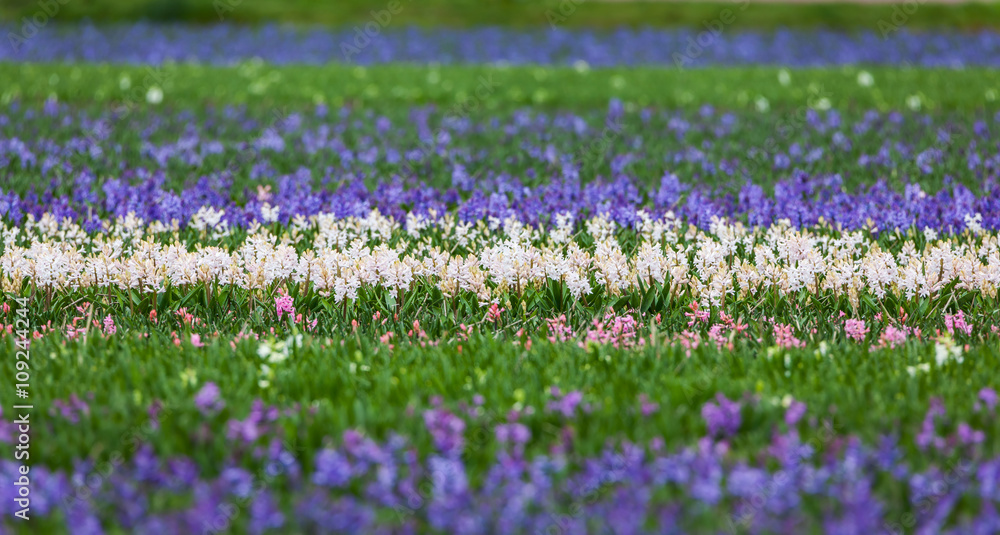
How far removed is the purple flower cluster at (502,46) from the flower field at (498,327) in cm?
948

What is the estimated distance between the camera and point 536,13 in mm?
23922

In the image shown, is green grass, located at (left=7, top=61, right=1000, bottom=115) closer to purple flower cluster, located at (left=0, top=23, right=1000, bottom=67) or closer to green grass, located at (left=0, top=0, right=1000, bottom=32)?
purple flower cluster, located at (left=0, top=23, right=1000, bottom=67)

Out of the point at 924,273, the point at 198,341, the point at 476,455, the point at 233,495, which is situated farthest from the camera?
the point at 924,273

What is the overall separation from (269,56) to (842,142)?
13.2m

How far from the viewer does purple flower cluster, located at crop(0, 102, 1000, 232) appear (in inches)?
233

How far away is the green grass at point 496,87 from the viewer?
439 inches

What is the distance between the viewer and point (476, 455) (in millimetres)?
2742

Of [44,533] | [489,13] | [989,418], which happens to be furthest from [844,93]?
[489,13]

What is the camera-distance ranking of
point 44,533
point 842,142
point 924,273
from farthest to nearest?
point 842,142, point 924,273, point 44,533

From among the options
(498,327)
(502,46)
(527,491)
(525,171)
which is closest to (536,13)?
(502,46)

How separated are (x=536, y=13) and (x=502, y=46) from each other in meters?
4.51

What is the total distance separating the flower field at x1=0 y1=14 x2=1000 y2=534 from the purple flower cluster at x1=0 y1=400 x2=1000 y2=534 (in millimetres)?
10

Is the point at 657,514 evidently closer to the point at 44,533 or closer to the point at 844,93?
the point at 44,533

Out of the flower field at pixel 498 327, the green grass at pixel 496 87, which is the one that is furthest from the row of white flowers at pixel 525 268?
the green grass at pixel 496 87
